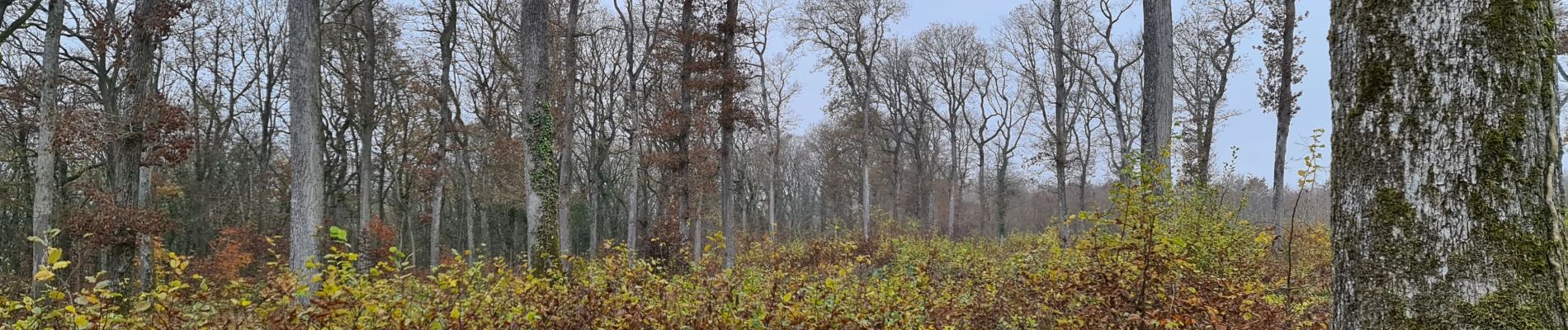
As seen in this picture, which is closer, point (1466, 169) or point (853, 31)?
point (1466, 169)

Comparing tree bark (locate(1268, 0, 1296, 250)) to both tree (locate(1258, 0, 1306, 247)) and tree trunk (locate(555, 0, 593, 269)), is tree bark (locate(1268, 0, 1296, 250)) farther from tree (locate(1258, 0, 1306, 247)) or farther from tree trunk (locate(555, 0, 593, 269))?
tree trunk (locate(555, 0, 593, 269))

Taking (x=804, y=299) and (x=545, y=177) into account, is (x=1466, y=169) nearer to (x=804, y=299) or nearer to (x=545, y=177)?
(x=804, y=299)

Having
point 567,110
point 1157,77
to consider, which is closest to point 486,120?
Answer: point 567,110

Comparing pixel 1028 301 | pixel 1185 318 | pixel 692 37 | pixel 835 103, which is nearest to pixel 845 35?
pixel 835 103

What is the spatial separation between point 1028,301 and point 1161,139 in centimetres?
422

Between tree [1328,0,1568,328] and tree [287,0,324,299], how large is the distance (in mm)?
8926

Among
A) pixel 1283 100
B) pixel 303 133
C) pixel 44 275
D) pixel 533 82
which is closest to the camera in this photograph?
pixel 44 275

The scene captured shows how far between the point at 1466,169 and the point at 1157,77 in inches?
279

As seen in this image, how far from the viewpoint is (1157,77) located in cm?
853

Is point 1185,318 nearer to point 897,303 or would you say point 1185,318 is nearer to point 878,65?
point 897,303

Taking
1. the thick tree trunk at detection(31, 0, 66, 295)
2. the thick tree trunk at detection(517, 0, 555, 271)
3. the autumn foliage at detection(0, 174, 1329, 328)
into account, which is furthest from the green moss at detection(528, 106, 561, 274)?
the thick tree trunk at detection(31, 0, 66, 295)

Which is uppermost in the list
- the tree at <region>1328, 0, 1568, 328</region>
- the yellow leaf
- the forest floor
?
the tree at <region>1328, 0, 1568, 328</region>

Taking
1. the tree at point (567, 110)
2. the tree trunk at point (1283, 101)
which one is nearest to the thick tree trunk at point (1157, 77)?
the tree trunk at point (1283, 101)

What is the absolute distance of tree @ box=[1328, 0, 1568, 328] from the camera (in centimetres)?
196
